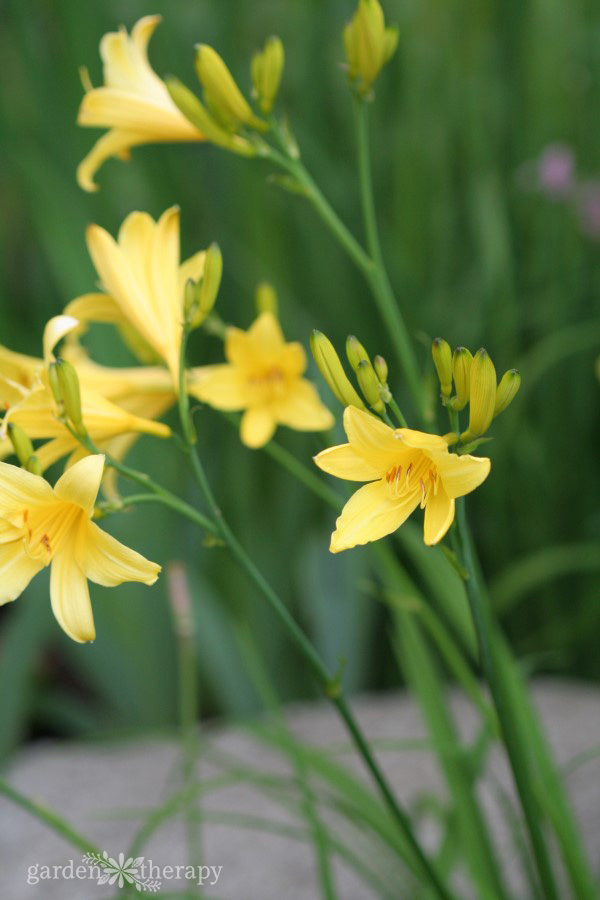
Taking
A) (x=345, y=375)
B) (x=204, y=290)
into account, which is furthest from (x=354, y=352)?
(x=204, y=290)

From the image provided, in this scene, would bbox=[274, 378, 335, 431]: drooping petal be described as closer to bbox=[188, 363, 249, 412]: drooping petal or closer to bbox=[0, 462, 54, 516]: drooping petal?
bbox=[188, 363, 249, 412]: drooping petal

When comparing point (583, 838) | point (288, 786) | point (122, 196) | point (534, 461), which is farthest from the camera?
point (122, 196)

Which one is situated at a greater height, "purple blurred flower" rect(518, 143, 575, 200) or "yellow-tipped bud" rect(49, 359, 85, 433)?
"purple blurred flower" rect(518, 143, 575, 200)

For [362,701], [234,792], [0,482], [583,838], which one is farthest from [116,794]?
[0,482]

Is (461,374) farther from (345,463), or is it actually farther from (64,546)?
(64,546)

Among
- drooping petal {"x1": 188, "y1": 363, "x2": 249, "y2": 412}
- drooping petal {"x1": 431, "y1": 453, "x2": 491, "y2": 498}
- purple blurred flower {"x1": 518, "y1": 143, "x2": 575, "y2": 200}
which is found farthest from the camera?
purple blurred flower {"x1": 518, "y1": 143, "x2": 575, "y2": 200}

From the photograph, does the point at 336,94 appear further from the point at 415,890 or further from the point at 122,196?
the point at 415,890

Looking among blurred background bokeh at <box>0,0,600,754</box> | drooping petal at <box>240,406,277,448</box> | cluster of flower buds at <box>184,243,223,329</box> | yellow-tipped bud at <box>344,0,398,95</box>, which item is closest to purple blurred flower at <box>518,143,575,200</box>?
blurred background bokeh at <box>0,0,600,754</box>
